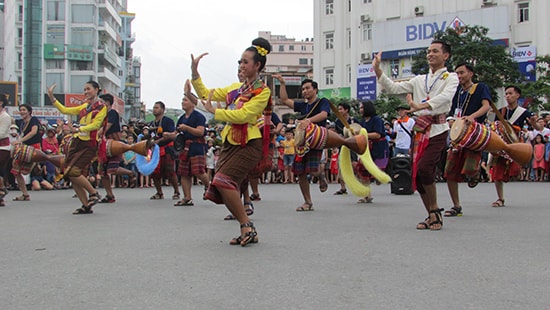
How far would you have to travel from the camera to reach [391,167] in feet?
44.3

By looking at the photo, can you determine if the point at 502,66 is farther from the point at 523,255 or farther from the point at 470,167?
the point at 523,255

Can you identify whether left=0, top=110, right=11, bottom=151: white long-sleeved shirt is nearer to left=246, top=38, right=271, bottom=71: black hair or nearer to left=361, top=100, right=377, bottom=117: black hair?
left=361, top=100, right=377, bottom=117: black hair

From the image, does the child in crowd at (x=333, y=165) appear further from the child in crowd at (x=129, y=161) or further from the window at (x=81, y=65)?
the window at (x=81, y=65)

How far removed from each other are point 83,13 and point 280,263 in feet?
221

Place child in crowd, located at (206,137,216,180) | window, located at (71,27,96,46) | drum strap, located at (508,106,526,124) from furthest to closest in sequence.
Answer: window, located at (71,27,96,46)
child in crowd, located at (206,137,216,180)
drum strap, located at (508,106,526,124)

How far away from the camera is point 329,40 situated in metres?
60.4

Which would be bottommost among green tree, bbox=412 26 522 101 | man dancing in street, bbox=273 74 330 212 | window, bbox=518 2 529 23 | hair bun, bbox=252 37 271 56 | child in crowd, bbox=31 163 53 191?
child in crowd, bbox=31 163 53 191

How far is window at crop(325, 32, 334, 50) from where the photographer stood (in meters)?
60.2

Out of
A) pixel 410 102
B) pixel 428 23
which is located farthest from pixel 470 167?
pixel 428 23

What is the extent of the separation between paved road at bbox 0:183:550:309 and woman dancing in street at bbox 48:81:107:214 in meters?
0.48

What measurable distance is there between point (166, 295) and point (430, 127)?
4180mm

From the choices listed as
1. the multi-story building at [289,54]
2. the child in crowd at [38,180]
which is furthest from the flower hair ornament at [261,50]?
the multi-story building at [289,54]

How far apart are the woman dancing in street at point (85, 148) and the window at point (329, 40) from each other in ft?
171

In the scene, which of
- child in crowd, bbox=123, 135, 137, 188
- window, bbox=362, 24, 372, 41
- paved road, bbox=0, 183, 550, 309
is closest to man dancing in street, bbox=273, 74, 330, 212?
paved road, bbox=0, 183, 550, 309
